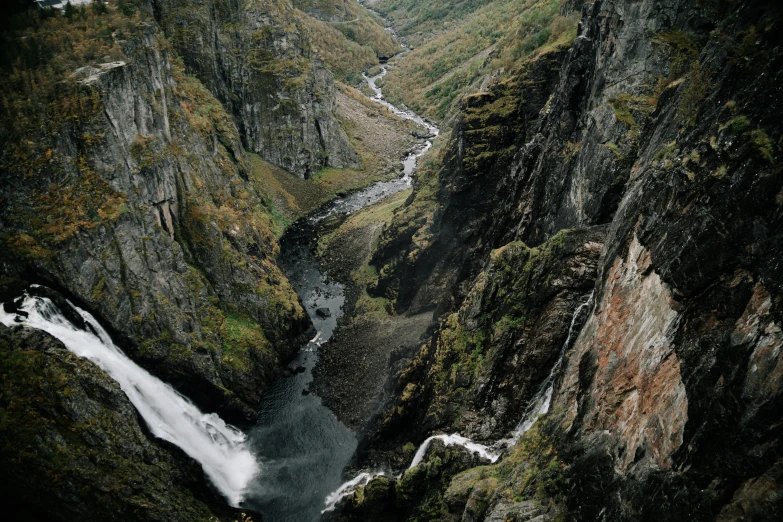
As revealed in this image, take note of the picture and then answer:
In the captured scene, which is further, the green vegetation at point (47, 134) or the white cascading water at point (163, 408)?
the green vegetation at point (47, 134)

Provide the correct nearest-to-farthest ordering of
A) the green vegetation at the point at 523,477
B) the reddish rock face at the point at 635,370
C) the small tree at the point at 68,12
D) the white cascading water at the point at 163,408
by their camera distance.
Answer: the reddish rock face at the point at 635,370, the green vegetation at the point at 523,477, the white cascading water at the point at 163,408, the small tree at the point at 68,12

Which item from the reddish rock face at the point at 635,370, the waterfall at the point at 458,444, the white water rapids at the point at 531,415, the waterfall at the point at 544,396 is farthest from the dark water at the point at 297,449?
the reddish rock face at the point at 635,370

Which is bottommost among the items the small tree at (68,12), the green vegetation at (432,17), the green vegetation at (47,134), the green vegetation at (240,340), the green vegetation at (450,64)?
the green vegetation at (240,340)

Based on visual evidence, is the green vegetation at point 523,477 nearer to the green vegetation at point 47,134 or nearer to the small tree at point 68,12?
the green vegetation at point 47,134

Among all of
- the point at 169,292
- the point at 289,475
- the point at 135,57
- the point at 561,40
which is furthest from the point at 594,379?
the point at 135,57

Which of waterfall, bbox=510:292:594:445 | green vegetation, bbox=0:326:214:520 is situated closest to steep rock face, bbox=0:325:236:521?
green vegetation, bbox=0:326:214:520
